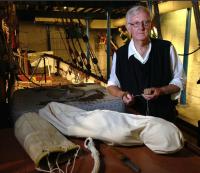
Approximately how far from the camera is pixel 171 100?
146 cm

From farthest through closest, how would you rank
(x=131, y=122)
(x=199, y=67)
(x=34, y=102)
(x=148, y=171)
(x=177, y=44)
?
(x=177, y=44) → (x=199, y=67) → (x=34, y=102) → (x=131, y=122) → (x=148, y=171)

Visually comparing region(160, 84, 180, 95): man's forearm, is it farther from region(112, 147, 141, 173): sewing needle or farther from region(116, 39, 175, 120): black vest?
region(112, 147, 141, 173): sewing needle

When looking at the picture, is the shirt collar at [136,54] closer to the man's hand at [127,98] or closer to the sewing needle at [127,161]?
the man's hand at [127,98]

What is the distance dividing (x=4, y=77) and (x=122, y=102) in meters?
0.75

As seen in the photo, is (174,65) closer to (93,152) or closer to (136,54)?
(136,54)

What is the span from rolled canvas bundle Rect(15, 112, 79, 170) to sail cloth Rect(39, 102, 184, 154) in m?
0.08

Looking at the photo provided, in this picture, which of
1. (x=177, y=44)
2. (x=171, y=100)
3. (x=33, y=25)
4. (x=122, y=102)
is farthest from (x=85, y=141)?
(x=33, y=25)

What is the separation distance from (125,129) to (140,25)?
0.65m

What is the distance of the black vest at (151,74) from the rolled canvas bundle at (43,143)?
0.61 m

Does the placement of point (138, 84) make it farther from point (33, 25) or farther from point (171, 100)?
point (33, 25)

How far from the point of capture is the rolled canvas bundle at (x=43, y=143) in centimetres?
75

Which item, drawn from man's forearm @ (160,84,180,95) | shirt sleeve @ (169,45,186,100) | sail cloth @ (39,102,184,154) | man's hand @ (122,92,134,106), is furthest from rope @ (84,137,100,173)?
shirt sleeve @ (169,45,186,100)

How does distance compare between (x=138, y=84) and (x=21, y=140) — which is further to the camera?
(x=138, y=84)

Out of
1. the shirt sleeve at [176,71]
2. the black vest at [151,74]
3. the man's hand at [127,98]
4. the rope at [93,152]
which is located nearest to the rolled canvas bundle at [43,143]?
the rope at [93,152]
